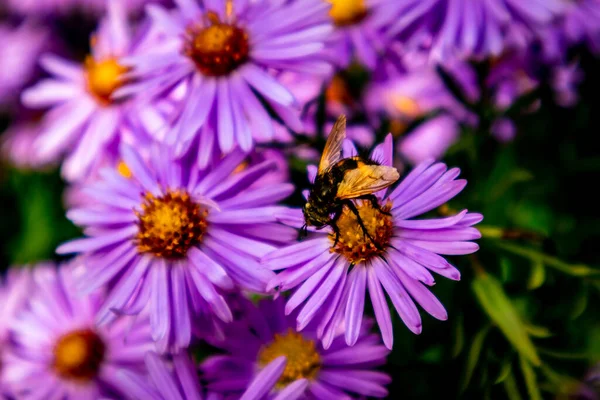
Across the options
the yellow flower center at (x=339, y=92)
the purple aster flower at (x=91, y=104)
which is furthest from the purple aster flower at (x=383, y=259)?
the yellow flower center at (x=339, y=92)

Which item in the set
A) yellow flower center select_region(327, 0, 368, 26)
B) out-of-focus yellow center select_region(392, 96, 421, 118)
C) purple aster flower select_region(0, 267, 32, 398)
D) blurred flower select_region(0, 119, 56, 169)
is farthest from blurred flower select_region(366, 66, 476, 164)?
blurred flower select_region(0, 119, 56, 169)

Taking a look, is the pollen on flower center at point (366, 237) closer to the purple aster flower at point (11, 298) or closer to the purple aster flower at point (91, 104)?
the purple aster flower at point (91, 104)

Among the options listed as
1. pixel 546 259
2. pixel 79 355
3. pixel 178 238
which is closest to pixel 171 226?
pixel 178 238

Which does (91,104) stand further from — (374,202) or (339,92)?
(374,202)

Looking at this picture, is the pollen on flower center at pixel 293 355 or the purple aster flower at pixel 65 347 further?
the purple aster flower at pixel 65 347

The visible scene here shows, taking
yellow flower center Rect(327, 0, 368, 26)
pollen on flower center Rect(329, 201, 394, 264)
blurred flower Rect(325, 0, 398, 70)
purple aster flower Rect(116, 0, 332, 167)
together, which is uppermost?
yellow flower center Rect(327, 0, 368, 26)

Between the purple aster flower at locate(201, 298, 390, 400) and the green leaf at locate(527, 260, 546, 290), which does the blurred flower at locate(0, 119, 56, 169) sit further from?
the green leaf at locate(527, 260, 546, 290)

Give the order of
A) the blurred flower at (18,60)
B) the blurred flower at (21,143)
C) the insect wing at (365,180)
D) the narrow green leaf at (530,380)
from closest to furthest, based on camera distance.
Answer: the insect wing at (365,180)
the narrow green leaf at (530,380)
the blurred flower at (21,143)
the blurred flower at (18,60)
